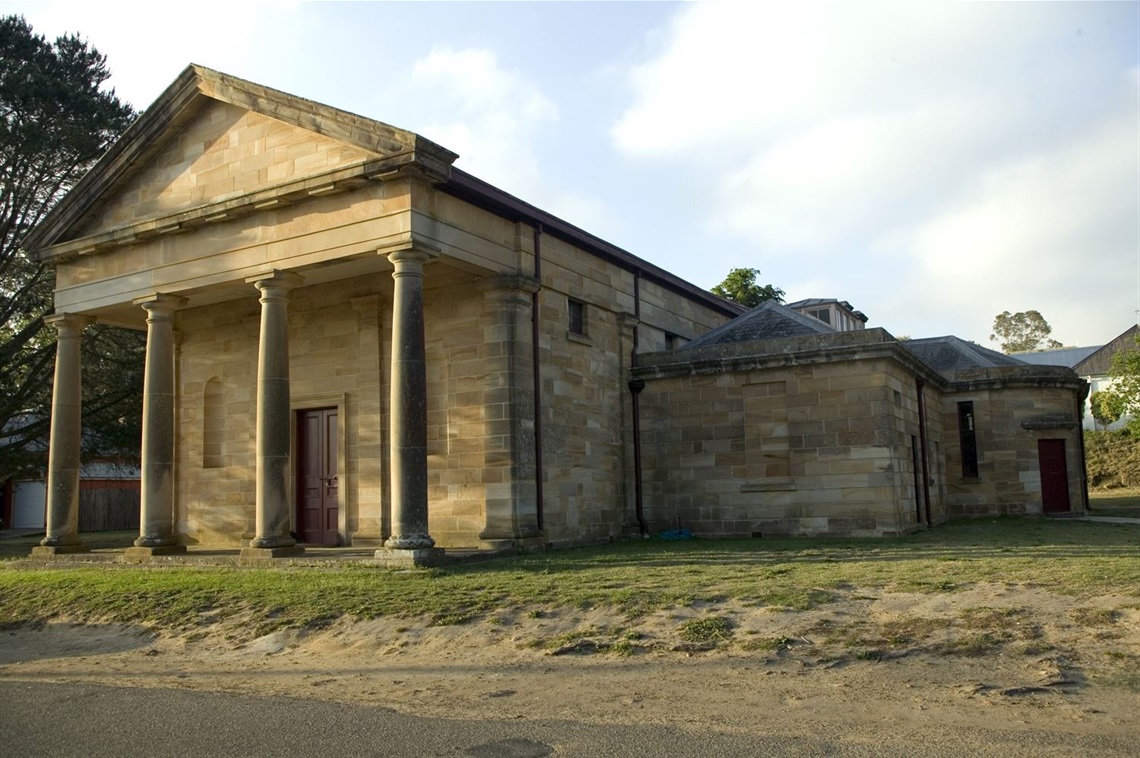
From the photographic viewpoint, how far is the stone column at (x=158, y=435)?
1588 cm

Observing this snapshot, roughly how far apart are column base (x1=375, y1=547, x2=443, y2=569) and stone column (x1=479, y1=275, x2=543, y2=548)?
7.34 ft

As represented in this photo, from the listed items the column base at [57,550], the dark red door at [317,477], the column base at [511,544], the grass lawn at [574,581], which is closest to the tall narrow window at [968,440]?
the grass lawn at [574,581]

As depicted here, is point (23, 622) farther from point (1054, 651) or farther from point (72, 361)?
point (1054, 651)

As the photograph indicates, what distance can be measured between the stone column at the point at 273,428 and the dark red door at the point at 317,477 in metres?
3.02

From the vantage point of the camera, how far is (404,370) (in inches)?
534

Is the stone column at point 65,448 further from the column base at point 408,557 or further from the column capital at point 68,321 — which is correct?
the column base at point 408,557

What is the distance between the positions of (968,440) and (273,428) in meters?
18.4

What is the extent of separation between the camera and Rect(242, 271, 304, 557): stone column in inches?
570

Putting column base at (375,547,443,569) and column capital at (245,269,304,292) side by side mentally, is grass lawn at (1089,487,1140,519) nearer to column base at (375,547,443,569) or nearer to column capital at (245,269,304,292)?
column base at (375,547,443,569)

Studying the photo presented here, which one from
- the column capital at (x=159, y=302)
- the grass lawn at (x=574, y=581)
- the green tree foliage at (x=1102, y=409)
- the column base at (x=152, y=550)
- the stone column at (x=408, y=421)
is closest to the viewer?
the grass lawn at (x=574, y=581)

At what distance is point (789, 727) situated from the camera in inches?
237

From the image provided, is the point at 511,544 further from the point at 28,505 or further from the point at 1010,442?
the point at 28,505

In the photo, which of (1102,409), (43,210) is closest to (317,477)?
(43,210)

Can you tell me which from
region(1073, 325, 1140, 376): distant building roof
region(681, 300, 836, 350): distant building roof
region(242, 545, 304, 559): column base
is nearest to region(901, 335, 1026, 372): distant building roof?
region(681, 300, 836, 350): distant building roof
